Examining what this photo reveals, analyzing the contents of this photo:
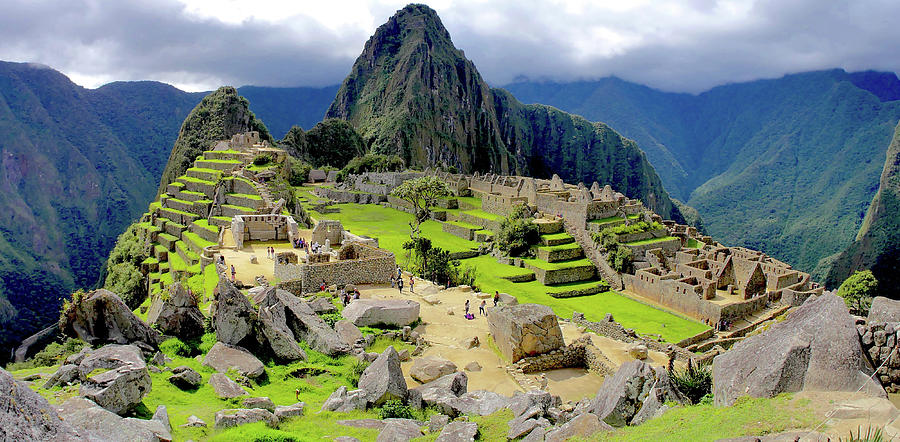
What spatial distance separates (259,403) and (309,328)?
4219 millimetres

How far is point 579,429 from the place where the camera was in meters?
7.84

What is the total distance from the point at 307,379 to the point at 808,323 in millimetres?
9114

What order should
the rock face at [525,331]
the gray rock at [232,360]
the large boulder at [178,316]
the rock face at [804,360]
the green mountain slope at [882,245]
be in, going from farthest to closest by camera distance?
1. the green mountain slope at [882,245]
2. the rock face at [525,331]
3. the large boulder at [178,316]
4. the gray rock at [232,360]
5. the rock face at [804,360]

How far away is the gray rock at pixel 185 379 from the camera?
9938 mm

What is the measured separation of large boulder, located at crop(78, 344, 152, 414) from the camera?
8.07 meters

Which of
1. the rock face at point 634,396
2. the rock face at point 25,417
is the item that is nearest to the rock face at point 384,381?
the rock face at point 634,396

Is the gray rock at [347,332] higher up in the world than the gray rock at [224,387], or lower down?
lower down

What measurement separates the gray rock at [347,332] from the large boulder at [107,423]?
655cm

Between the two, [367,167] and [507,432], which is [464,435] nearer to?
[507,432]

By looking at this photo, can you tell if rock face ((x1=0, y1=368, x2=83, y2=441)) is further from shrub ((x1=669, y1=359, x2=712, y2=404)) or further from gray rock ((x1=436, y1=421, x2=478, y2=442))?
shrub ((x1=669, y1=359, x2=712, y2=404))

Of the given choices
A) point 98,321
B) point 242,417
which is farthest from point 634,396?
point 98,321

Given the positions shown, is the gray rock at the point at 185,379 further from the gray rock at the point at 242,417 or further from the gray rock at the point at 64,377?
the gray rock at the point at 64,377

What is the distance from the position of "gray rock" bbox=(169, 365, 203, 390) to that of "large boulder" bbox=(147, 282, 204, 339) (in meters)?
2.19

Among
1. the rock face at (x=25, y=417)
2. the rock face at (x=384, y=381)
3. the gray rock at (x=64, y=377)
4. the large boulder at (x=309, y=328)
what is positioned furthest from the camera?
the large boulder at (x=309, y=328)
